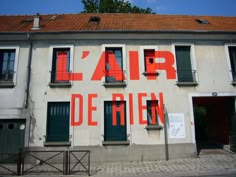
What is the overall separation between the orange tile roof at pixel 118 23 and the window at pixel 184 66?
1138mm

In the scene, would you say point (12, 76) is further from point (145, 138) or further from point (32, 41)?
point (145, 138)

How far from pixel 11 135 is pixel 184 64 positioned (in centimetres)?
936

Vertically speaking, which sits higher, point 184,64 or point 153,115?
point 184,64

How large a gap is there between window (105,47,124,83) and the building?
51 mm

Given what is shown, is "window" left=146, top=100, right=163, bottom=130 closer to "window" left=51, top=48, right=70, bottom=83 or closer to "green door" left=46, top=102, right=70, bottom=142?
"green door" left=46, top=102, right=70, bottom=142

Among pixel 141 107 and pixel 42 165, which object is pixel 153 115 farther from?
pixel 42 165

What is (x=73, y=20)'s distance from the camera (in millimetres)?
13656

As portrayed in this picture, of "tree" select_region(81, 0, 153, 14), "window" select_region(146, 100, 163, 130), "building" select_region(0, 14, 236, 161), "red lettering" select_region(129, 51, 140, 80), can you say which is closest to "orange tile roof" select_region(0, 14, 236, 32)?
"building" select_region(0, 14, 236, 161)

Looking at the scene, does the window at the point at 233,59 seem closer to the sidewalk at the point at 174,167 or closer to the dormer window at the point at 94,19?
the sidewalk at the point at 174,167

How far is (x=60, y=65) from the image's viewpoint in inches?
448

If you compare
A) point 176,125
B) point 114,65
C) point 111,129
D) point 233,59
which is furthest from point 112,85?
point 233,59

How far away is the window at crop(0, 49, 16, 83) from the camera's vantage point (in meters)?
11.1

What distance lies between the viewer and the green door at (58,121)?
10.5m

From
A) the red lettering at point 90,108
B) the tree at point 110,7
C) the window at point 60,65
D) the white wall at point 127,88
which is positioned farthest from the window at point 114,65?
the tree at point 110,7
